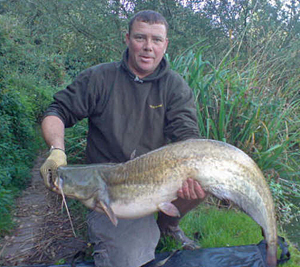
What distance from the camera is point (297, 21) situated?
6.26 m

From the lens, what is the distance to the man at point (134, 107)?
241 cm

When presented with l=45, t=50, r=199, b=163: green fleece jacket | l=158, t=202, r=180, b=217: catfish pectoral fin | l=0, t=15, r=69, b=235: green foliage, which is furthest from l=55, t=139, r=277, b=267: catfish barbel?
l=0, t=15, r=69, b=235: green foliage

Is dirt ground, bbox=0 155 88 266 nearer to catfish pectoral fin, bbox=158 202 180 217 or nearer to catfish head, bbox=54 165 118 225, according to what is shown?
catfish head, bbox=54 165 118 225

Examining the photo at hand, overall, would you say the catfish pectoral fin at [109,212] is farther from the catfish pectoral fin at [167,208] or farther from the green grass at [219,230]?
the green grass at [219,230]

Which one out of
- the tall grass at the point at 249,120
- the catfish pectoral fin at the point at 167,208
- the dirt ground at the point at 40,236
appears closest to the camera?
the catfish pectoral fin at the point at 167,208

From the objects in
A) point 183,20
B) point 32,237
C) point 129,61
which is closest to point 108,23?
point 183,20

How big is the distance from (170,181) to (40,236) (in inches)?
58.0

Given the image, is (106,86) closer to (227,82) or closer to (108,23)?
(227,82)

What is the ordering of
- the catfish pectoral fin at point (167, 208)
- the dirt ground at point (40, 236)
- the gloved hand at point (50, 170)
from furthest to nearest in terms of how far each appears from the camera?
the dirt ground at point (40, 236), the catfish pectoral fin at point (167, 208), the gloved hand at point (50, 170)

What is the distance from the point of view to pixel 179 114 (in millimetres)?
2500

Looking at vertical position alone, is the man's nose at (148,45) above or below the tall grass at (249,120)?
above

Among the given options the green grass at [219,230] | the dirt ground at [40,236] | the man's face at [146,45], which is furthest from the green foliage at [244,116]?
the dirt ground at [40,236]

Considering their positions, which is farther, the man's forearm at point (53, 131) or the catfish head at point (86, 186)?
the man's forearm at point (53, 131)

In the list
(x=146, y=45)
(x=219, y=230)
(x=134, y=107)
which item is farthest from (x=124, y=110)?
(x=219, y=230)
